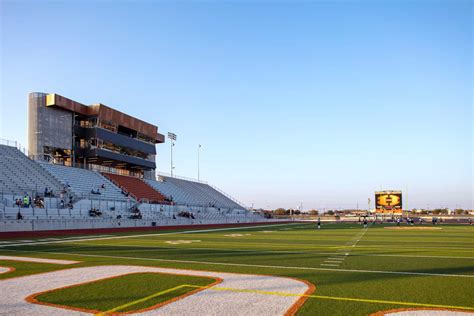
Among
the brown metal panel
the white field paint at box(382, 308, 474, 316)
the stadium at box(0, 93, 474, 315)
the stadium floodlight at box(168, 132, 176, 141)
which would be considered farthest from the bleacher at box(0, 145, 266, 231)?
the white field paint at box(382, 308, 474, 316)

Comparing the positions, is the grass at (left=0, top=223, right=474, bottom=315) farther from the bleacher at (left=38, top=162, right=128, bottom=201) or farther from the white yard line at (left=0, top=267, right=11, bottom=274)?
the bleacher at (left=38, top=162, right=128, bottom=201)

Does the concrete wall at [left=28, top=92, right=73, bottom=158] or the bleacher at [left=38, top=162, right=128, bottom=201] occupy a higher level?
the concrete wall at [left=28, top=92, right=73, bottom=158]

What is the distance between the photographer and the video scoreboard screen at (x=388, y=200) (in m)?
61.9

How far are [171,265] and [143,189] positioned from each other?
44.8m

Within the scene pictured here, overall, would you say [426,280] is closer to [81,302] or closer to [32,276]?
[81,302]

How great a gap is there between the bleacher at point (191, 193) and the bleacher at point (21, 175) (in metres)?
21.2

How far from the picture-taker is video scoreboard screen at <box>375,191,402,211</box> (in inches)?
2437

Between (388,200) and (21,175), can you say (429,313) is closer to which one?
(21,175)

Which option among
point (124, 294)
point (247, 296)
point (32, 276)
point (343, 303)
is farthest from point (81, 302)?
point (343, 303)

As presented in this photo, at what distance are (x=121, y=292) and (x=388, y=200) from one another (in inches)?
2399

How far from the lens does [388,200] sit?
62.5 m

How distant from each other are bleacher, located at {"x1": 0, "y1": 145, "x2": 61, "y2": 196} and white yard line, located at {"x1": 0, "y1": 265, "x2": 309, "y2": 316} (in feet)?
84.8

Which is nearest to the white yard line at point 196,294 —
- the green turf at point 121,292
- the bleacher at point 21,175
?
the green turf at point 121,292

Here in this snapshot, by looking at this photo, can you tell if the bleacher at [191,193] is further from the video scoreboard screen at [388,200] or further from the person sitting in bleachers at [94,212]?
the video scoreboard screen at [388,200]
